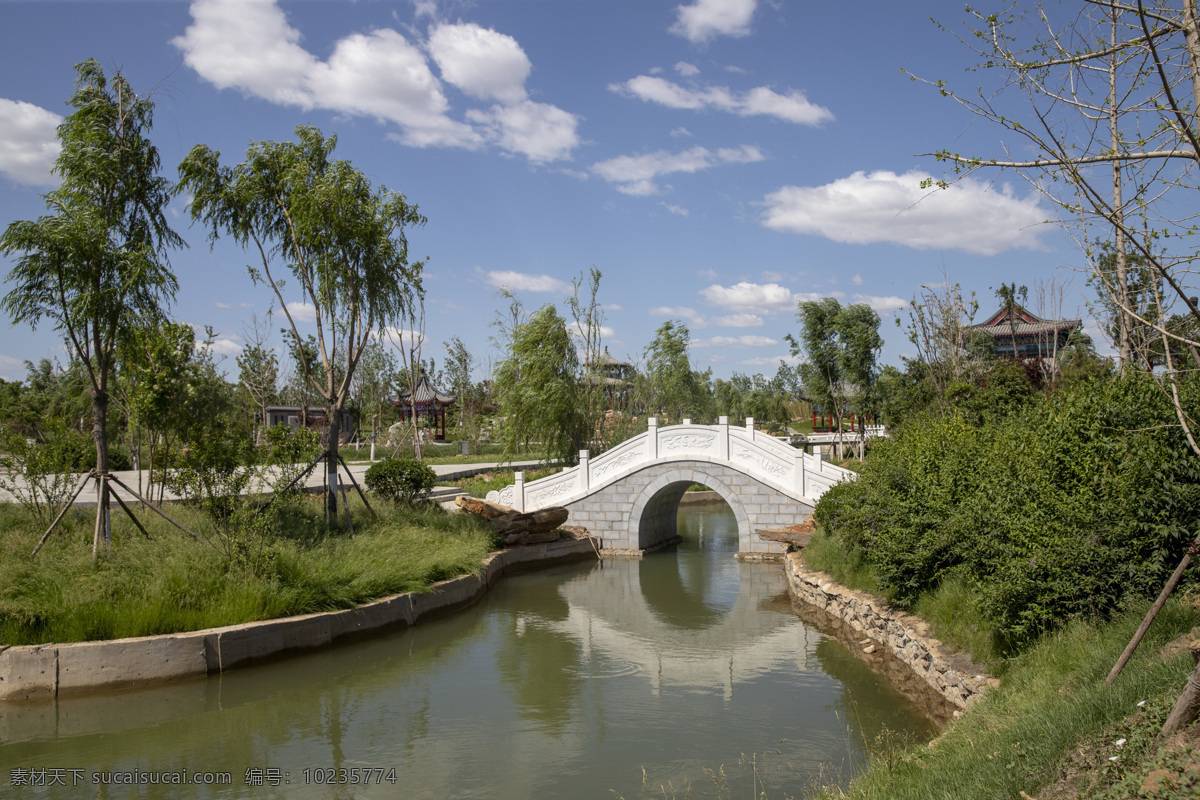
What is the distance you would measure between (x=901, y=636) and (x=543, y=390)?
14356 mm

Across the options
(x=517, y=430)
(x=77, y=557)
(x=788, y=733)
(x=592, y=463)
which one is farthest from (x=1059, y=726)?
(x=517, y=430)

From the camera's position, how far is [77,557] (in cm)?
822

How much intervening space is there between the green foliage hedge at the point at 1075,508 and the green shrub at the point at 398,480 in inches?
366

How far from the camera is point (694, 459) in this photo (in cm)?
1619

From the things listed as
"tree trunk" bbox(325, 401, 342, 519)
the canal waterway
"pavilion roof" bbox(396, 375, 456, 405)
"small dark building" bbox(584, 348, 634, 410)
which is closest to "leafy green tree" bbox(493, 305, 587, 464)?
"small dark building" bbox(584, 348, 634, 410)

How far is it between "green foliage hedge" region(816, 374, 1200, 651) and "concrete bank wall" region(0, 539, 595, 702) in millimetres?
6616

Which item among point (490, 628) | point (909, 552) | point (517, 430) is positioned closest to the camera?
point (909, 552)

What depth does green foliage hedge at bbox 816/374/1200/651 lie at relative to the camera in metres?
5.02

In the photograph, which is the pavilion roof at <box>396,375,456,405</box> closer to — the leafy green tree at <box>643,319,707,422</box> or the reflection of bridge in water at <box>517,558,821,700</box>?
the leafy green tree at <box>643,319,707,422</box>

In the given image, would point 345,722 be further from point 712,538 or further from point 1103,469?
point 712,538

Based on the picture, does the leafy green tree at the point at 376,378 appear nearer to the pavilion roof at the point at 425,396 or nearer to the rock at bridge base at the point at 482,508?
the pavilion roof at the point at 425,396

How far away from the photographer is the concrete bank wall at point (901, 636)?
20.7 ft

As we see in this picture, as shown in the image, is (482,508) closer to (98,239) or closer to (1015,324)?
(98,239)

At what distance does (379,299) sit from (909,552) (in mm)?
8857
